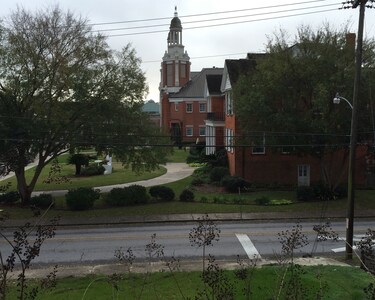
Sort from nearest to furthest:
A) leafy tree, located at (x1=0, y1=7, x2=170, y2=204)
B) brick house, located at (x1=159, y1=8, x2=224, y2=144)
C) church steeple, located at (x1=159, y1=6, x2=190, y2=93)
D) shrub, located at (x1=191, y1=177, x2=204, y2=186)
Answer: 1. leafy tree, located at (x1=0, y1=7, x2=170, y2=204)
2. shrub, located at (x1=191, y1=177, x2=204, y2=186)
3. brick house, located at (x1=159, y1=8, x2=224, y2=144)
4. church steeple, located at (x1=159, y1=6, x2=190, y2=93)

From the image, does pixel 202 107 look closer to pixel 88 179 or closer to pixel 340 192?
A: pixel 88 179

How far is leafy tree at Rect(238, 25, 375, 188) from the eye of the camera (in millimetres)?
25828

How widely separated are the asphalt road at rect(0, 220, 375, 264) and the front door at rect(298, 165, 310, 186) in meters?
10.8

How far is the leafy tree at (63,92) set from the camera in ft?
80.4

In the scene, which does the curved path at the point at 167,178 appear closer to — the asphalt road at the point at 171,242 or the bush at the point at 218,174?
the bush at the point at 218,174

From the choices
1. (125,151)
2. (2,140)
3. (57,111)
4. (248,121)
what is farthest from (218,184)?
(2,140)

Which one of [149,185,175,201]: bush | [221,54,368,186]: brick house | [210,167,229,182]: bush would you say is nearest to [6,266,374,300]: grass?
[149,185,175,201]: bush

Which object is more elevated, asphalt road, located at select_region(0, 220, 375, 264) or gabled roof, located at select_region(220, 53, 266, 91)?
gabled roof, located at select_region(220, 53, 266, 91)

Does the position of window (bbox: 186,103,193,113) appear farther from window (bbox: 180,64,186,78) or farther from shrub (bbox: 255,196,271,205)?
shrub (bbox: 255,196,271,205)

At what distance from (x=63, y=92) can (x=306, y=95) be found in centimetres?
1473

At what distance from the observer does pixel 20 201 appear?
28203 millimetres

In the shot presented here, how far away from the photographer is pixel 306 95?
27312 mm

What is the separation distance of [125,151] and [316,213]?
11.7 meters

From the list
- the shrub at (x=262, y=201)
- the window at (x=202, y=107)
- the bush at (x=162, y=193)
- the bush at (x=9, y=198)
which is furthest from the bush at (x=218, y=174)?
the window at (x=202, y=107)
